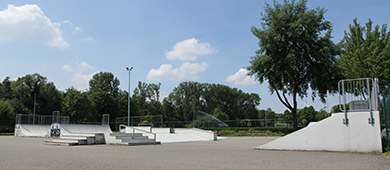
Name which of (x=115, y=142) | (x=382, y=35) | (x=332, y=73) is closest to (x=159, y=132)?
(x=115, y=142)

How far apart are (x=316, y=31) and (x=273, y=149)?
18.0 m

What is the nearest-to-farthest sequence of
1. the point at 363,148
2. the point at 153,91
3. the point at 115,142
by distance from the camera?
the point at 363,148 → the point at 115,142 → the point at 153,91

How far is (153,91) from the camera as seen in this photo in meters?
82.5

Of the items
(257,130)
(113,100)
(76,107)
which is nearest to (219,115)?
(113,100)

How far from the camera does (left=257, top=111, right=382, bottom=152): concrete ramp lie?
28.9ft

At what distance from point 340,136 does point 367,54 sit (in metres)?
19.9

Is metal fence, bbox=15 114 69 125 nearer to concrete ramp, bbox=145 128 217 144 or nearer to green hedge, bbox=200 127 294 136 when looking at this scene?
concrete ramp, bbox=145 128 217 144

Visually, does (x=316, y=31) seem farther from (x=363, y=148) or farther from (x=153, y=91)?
(x=153, y=91)

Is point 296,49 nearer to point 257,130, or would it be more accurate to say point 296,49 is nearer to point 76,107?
point 257,130

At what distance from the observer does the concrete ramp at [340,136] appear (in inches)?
347

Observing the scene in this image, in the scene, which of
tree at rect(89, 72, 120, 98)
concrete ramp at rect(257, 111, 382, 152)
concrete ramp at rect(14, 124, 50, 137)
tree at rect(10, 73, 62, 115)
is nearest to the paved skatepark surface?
concrete ramp at rect(257, 111, 382, 152)

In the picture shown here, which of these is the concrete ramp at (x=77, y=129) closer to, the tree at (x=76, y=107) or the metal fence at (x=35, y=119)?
the metal fence at (x=35, y=119)

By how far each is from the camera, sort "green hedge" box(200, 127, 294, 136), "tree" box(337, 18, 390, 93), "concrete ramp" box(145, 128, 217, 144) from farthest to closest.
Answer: "green hedge" box(200, 127, 294, 136), "tree" box(337, 18, 390, 93), "concrete ramp" box(145, 128, 217, 144)

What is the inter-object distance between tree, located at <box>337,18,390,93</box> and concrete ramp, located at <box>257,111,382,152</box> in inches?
708
